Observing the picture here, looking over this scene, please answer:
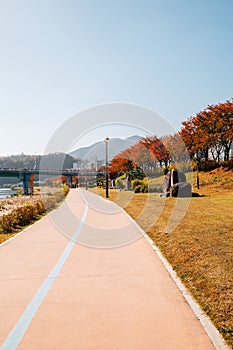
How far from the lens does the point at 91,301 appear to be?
17.7ft

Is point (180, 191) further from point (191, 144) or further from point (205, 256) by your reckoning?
point (191, 144)

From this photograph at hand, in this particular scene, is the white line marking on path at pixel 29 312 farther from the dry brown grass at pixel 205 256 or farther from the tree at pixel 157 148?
the tree at pixel 157 148

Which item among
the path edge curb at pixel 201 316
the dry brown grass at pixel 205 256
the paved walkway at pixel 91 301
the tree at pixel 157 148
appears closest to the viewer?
the path edge curb at pixel 201 316

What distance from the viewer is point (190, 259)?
779cm

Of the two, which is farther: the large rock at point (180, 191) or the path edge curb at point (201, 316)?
the large rock at point (180, 191)

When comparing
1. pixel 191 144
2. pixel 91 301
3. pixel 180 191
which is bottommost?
pixel 91 301

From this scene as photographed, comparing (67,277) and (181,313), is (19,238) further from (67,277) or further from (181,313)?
(181,313)

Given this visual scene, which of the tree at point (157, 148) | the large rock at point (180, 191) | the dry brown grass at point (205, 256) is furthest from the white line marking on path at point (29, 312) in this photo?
the tree at point (157, 148)

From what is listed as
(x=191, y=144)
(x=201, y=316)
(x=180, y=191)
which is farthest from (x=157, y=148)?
(x=201, y=316)

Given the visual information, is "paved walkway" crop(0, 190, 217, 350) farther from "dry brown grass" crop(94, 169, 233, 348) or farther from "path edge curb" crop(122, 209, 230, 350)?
"dry brown grass" crop(94, 169, 233, 348)

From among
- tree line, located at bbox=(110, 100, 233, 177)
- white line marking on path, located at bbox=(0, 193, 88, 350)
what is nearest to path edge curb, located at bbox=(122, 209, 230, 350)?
white line marking on path, located at bbox=(0, 193, 88, 350)

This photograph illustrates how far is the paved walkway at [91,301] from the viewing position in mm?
4082

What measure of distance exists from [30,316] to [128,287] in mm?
1859

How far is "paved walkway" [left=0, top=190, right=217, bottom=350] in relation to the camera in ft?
13.4
